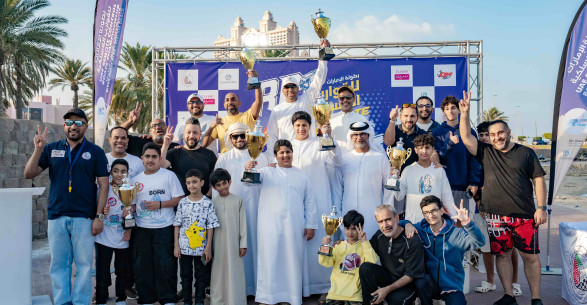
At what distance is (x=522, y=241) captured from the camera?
4602 mm

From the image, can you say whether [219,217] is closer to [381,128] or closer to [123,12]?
[123,12]

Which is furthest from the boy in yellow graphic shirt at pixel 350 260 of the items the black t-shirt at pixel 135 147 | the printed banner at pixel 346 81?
the printed banner at pixel 346 81

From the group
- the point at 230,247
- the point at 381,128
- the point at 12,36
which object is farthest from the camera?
the point at 12,36

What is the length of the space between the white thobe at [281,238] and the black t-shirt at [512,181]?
1.90 m

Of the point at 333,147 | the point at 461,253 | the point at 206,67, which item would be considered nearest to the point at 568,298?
the point at 461,253

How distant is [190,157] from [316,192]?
4.77 feet

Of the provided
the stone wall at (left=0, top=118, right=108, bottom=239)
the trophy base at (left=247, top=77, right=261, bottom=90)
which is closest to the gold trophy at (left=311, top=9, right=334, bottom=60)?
the trophy base at (left=247, top=77, right=261, bottom=90)

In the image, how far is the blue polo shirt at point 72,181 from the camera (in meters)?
4.39

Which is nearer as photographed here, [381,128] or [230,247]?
[230,247]

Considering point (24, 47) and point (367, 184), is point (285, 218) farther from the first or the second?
point (24, 47)

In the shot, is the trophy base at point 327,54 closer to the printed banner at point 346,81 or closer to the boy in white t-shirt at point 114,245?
the boy in white t-shirt at point 114,245

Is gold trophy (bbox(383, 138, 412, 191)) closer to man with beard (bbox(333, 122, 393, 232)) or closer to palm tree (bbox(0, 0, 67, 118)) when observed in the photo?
man with beard (bbox(333, 122, 393, 232))

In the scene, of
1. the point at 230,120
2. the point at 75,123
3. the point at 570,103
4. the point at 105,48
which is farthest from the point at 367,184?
the point at 105,48

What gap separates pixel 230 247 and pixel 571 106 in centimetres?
479
